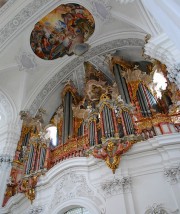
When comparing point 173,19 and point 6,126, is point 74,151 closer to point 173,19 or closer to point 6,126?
point 6,126

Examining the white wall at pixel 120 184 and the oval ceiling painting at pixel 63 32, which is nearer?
the white wall at pixel 120 184

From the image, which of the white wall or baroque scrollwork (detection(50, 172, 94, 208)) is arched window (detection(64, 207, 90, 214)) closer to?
the white wall

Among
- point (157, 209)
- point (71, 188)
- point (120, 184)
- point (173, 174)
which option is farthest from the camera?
point (71, 188)

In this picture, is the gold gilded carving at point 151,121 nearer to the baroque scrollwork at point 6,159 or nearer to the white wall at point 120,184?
the white wall at point 120,184

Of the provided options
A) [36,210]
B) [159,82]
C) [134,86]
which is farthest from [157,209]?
[159,82]

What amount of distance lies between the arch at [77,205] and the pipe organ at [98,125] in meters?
1.09

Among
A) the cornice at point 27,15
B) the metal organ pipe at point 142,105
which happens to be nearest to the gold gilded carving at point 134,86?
the metal organ pipe at point 142,105

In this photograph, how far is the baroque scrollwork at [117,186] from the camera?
6781 millimetres

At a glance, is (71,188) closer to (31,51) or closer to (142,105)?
(142,105)

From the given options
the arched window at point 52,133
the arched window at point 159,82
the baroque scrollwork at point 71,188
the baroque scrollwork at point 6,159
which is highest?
the arched window at point 159,82

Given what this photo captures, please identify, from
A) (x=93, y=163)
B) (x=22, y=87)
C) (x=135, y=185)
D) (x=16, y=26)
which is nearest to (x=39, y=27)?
(x=16, y=26)

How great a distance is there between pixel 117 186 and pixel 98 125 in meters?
2.18

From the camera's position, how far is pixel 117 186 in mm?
6859

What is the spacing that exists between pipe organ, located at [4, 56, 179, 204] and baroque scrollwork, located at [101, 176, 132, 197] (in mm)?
319
